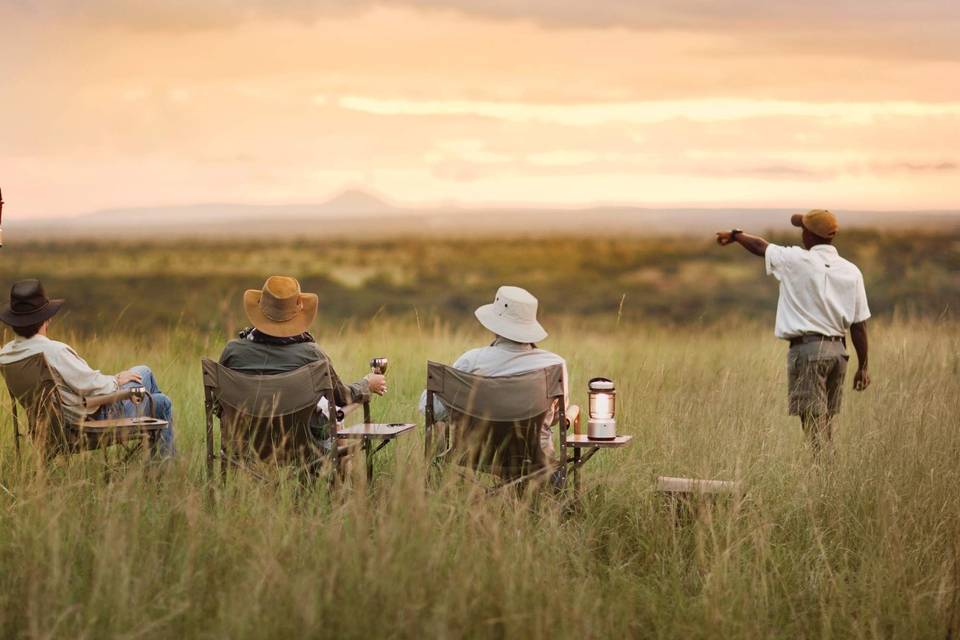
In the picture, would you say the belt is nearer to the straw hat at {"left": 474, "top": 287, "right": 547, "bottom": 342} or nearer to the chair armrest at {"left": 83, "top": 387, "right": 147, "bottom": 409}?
the straw hat at {"left": 474, "top": 287, "right": 547, "bottom": 342}

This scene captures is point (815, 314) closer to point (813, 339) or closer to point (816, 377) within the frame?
point (813, 339)

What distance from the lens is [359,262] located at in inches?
3159

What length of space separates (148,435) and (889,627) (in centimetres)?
329

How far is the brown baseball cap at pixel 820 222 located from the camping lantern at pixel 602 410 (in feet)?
6.35

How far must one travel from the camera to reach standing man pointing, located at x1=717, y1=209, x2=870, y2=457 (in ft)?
22.6

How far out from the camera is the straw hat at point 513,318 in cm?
568

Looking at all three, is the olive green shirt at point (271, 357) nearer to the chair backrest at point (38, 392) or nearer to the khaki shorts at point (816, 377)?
the chair backrest at point (38, 392)

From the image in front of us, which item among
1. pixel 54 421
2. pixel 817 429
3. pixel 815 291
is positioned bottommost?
pixel 817 429

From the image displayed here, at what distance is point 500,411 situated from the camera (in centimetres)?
543

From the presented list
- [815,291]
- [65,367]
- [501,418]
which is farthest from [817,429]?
[65,367]

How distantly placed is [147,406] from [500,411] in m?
2.00

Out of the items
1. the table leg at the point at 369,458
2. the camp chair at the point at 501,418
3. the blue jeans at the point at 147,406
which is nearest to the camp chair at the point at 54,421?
the blue jeans at the point at 147,406

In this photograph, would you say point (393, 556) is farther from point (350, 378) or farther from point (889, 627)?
point (350, 378)

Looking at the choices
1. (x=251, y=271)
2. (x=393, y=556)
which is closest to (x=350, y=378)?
(x=393, y=556)
